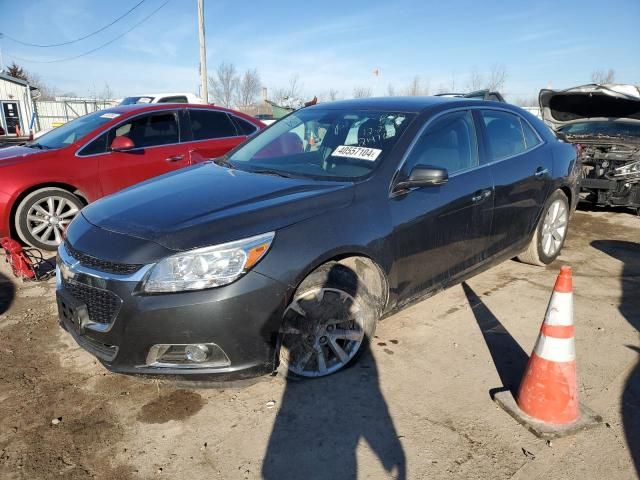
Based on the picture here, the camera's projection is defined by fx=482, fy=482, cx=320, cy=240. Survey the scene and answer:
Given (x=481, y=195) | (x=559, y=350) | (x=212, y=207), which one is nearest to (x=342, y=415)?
(x=559, y=350)

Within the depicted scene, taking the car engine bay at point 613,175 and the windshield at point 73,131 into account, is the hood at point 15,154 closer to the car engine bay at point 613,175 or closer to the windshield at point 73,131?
the windshield at point 73,131

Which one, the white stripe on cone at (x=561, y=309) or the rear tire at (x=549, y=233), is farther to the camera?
the rear tire at (x=549, y=233)

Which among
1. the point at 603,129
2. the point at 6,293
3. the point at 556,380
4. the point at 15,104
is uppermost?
the point at 15,104

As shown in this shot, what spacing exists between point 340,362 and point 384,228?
2.77 ft

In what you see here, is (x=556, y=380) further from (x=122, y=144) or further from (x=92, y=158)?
(x=92, y=158)

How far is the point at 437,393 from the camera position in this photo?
276 centimetres

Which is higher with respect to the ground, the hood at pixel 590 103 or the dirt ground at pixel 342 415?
the hood at pixel 590 103

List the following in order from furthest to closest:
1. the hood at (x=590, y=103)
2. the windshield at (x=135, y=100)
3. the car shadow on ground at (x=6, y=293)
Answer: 1. the windshield at (x=135, y=100)
2. the hood at (x=590, y=103)
3. the car shadow on ground at (x=6, y=293)

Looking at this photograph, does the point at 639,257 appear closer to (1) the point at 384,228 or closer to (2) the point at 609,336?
(2) the point at 609,336

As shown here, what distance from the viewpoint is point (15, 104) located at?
28.0 m

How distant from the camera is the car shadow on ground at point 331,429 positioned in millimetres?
2191

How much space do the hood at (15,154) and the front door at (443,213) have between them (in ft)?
14.2

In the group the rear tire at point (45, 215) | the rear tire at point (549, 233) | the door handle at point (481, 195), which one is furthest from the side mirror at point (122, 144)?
the rear tire at point (549, 233)

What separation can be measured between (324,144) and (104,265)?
1813 millimetres
